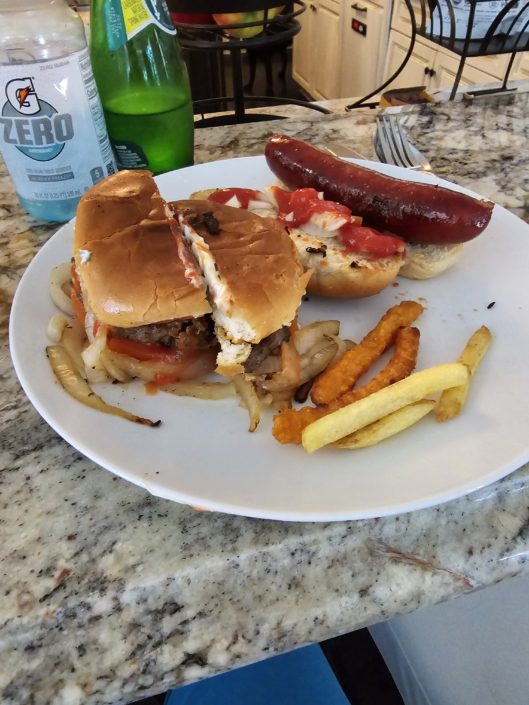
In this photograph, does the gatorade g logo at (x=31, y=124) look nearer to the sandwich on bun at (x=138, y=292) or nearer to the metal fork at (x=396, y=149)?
the sandwich on bun at (x=138, y=292)

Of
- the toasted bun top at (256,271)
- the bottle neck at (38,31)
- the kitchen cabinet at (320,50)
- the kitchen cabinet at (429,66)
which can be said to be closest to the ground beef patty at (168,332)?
the toasted bun top at (256,271)

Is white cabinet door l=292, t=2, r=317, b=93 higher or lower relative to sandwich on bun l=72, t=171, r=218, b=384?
lower

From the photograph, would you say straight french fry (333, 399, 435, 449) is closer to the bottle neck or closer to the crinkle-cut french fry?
the crinkle-cut french fry

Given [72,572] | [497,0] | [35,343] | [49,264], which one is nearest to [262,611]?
[72,572]

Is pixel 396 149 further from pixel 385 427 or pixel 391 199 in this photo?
pixel 385 427

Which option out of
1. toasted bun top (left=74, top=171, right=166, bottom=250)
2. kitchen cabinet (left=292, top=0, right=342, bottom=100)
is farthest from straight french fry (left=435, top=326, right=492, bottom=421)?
kitchen cabinet (left=292, top=0, right=342, bottom=100)

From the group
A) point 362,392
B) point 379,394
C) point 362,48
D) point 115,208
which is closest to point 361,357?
point 362,392

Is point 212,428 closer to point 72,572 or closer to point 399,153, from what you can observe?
point 72,572
